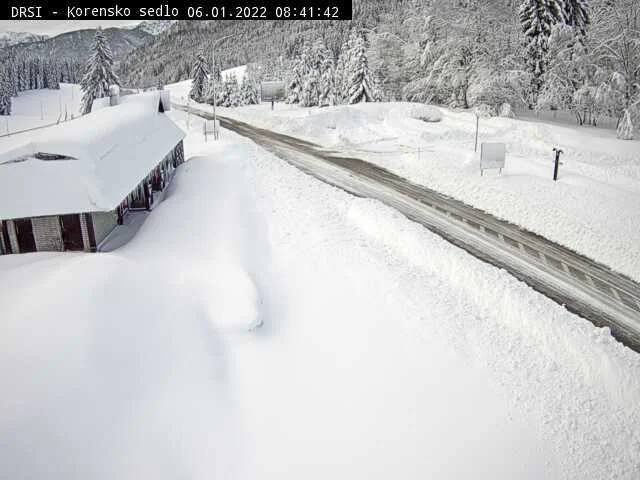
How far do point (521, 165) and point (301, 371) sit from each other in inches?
681

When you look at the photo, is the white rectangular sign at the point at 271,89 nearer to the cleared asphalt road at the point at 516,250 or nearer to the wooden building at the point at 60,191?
the cleared asphalt road at the point at 516,250

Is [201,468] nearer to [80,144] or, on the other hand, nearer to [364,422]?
[364,422]

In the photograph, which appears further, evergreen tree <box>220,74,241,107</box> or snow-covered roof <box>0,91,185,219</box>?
evergreen tree <box>220,74,241,107</box>

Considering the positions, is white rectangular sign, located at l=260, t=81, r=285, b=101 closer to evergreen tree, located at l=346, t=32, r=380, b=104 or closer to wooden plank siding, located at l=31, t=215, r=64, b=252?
evergreen tree, located at l=346, t=32, r=380, b=104

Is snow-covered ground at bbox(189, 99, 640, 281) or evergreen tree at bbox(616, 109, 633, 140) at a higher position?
evergreen tree at bbox(616, 109, 633, 140)

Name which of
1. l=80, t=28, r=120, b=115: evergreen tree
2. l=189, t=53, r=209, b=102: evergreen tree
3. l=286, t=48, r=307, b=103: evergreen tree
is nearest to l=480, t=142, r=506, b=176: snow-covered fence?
l=80, t=28, r=120, b=115: evergreen tree

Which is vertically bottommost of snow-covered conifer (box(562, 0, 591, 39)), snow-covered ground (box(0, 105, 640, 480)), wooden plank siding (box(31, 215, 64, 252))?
snow-covered ground (box(0, 105, 640, 480))

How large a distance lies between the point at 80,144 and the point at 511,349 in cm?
1317

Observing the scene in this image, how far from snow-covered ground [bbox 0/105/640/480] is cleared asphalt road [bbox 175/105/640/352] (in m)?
0.84

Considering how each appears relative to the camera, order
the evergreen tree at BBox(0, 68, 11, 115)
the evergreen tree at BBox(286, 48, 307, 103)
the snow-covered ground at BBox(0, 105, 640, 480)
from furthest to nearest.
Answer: the evergreen tree at BBox(0, 68, 11, 115)
the evergreen tree at BBox(286, 48, 307, 103)
the snow-covered ground at BBox(0, 105, 640, 480)

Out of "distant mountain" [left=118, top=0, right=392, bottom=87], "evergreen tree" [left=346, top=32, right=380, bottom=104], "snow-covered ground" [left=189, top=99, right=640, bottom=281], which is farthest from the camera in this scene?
"distant mountain" [left=118, top=0, right=392, bottom=87]

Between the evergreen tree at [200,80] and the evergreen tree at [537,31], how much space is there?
58.7 m

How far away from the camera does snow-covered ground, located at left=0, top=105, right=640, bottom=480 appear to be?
8.13m

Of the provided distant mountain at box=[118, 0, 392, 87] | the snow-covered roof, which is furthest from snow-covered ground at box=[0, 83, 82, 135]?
the snow-covered roof
